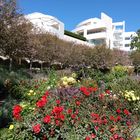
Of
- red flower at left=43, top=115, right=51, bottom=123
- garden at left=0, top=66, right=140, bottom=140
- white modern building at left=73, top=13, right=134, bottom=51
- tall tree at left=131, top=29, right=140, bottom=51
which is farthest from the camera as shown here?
white modern building at left=73, top=13, right=134, bottom=51

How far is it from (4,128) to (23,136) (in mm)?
1613

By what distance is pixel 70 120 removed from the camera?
5367 millimetres

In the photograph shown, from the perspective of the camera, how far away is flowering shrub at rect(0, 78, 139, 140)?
5.08 metres

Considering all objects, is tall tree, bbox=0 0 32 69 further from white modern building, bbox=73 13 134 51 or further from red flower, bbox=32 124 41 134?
white modern building, bbox=73 13 134 51

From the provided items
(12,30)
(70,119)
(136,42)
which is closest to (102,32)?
(136,42)

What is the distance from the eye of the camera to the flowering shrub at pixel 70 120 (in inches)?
200

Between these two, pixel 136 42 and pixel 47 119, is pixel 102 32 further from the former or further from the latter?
pixel 47 119

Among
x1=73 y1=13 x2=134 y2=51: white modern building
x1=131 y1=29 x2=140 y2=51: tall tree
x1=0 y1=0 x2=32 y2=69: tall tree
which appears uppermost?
x1=73 y1=13 x2=134 y2=51: white modern building

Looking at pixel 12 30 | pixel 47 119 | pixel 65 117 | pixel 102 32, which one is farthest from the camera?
pixel 102 32

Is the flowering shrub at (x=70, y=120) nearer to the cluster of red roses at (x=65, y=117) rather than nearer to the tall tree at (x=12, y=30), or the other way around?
the cluster of red roses at (x=65, y=117)

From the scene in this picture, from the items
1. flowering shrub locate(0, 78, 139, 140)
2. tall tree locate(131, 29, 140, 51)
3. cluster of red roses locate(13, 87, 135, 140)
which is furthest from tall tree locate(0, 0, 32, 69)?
tall tree locate(131, 29, 140, 51)

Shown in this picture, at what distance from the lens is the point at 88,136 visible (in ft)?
17.1

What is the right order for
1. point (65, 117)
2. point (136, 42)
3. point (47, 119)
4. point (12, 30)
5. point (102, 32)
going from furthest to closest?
point (102, 32), point (136, 42), point (12, 30), point (65, 117), point (47, 119)

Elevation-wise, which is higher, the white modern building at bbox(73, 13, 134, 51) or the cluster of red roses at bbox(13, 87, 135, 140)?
the white modern building at bbox(73, 13, 134, 51)
